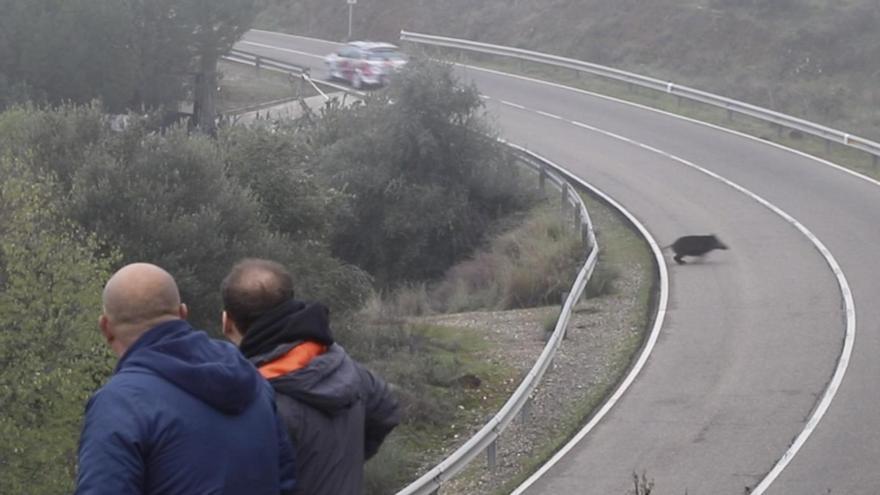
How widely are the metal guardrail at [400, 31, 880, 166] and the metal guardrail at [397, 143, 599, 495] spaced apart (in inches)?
282

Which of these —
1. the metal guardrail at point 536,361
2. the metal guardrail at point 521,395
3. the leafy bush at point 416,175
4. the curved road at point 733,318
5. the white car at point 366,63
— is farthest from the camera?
the white car at point 366,63

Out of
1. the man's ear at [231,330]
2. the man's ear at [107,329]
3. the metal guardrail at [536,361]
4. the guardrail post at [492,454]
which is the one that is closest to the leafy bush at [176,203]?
the metal guardrail at [536,361]

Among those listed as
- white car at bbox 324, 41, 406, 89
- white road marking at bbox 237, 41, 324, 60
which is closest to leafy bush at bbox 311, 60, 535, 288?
white car at bbox 324, 41, 406, 89

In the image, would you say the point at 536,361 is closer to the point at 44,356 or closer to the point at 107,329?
the point at 44,356

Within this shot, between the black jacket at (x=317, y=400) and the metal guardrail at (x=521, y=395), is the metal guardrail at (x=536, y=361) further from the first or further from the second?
the black jacket at (x=317, y=400)

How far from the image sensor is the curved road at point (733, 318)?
1391 cm

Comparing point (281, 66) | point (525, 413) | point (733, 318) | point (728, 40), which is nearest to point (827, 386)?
point (733, 318)

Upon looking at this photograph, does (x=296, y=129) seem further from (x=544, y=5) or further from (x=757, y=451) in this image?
(x=544, y=5)

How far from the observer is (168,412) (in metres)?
3.65

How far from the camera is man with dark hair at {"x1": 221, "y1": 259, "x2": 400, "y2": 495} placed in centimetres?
423

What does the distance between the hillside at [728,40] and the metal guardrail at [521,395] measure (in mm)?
13334

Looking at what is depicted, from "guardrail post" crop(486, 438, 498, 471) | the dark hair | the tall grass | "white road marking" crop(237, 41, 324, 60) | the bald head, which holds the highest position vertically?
the bald head

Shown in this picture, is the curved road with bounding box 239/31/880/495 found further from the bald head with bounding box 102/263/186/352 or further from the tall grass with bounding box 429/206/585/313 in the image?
the bald head with bounding box 102/263/186/352

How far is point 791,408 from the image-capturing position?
15773 millimetres
